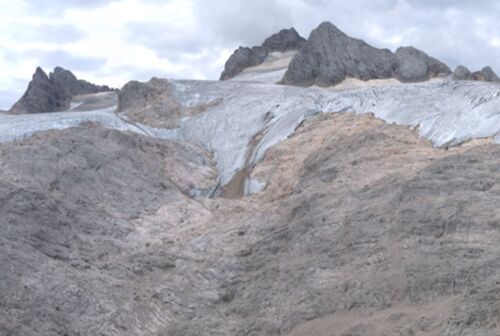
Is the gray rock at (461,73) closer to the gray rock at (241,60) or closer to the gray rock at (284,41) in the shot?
the gray rock at (241,60)

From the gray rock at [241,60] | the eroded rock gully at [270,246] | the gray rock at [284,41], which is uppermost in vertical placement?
the gray rock at [284,41]

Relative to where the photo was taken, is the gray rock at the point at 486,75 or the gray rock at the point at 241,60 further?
the gray rock at the point at 241,60

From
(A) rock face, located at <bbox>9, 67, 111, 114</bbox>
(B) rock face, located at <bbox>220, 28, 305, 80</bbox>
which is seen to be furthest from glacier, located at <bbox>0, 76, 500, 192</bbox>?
(A) rock face, located at <bbox>9, 67, 111, 114</bbox>

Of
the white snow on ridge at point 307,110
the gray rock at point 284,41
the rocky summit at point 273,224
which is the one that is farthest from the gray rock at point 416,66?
the gray rock at point 284,41

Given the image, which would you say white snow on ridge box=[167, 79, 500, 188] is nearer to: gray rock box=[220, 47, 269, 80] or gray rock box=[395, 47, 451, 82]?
gray rock box=[395, 47, 451, 82]

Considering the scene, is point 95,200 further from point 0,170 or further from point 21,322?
point 21,322

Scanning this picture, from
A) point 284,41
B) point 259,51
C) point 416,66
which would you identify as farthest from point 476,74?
point 284,41

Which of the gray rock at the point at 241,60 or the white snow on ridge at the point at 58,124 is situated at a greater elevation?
the gray rock at the point at 241,60
